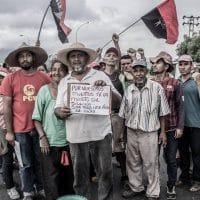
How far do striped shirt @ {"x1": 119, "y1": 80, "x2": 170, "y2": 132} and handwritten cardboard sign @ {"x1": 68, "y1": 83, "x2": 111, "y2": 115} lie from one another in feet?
2.82

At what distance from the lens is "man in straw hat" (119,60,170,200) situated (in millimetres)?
5379

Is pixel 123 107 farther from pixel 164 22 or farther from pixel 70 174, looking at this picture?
pixel 164 22

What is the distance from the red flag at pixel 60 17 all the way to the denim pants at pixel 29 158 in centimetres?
677

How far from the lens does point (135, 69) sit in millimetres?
5418

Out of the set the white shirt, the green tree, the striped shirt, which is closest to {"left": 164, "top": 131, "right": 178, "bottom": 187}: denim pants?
the striped shirt

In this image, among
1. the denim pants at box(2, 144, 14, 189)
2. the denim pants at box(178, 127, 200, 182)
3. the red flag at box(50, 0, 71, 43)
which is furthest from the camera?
the red flag at box(50, 0, 71, 43)

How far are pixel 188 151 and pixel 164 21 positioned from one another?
320 cm

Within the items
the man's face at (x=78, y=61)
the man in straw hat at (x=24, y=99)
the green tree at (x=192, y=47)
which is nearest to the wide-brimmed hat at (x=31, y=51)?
the man in straw hat at (x=24, y=99)

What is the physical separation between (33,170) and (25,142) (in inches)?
18.7

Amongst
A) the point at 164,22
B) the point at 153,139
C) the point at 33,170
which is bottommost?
the point at 33,170

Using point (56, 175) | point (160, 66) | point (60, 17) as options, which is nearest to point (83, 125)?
point (56, 175)

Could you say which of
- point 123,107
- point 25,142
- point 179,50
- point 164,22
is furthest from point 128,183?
point 179,50

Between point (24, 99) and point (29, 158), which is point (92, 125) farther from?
point (29, 158)

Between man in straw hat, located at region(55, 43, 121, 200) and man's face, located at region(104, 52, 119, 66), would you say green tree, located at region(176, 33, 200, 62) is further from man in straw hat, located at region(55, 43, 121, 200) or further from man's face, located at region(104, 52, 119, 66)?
man in straw hat, located at region(55, 43, 121, 200)
